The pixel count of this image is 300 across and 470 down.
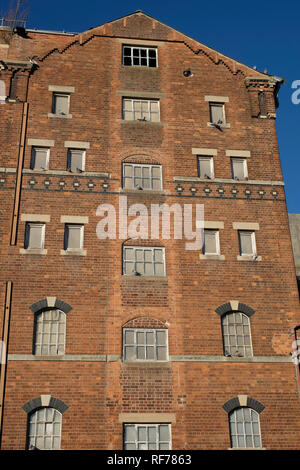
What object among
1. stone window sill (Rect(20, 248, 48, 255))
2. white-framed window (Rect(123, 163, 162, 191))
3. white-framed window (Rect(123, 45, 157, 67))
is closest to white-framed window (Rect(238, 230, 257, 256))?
white-framed window (Rect(123, 163, 162, 191))

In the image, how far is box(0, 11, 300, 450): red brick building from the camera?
18.7 metres

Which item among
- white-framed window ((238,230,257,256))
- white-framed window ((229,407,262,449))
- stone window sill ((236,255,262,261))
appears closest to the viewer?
white-framed window ((229,407,262,449))

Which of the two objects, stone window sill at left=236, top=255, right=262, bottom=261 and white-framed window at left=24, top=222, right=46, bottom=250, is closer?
white-framed window at left=24, top=222, right=46, bottom=250

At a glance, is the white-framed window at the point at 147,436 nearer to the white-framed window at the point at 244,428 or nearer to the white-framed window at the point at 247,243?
the white-framed window at the point at 244,428

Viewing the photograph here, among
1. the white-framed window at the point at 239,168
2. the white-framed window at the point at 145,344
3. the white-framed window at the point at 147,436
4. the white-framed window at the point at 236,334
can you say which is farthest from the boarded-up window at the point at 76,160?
the white-framed window at the point at 147,436

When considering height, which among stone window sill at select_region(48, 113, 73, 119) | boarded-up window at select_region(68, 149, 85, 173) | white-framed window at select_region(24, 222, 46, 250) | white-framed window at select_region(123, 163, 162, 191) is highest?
stone window sill at select_region(48, 113, 73, 119)

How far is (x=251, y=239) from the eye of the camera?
2219 centimetres

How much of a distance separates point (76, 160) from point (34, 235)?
12.3 ft

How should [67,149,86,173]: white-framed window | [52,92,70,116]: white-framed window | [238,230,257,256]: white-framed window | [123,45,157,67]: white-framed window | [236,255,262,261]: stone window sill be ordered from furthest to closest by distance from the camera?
1. [123,45,157,67]: white-framed window
2. [52,92,70,116]: white-framed window
3. [67,149,86,173]: white-framed window
4. [238,230,257,256]: white-framed window
5. [236,255,262,261]: stone window sill

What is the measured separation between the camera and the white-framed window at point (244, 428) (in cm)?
1864

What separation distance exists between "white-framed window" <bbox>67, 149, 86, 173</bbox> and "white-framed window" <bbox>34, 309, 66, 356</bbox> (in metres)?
6.02

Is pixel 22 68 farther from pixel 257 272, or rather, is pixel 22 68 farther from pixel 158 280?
pixel 257 272

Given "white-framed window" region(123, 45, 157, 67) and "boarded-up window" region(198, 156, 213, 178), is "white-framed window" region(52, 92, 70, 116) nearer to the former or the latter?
"white-framed window" region(123, 45, 157, 67)
